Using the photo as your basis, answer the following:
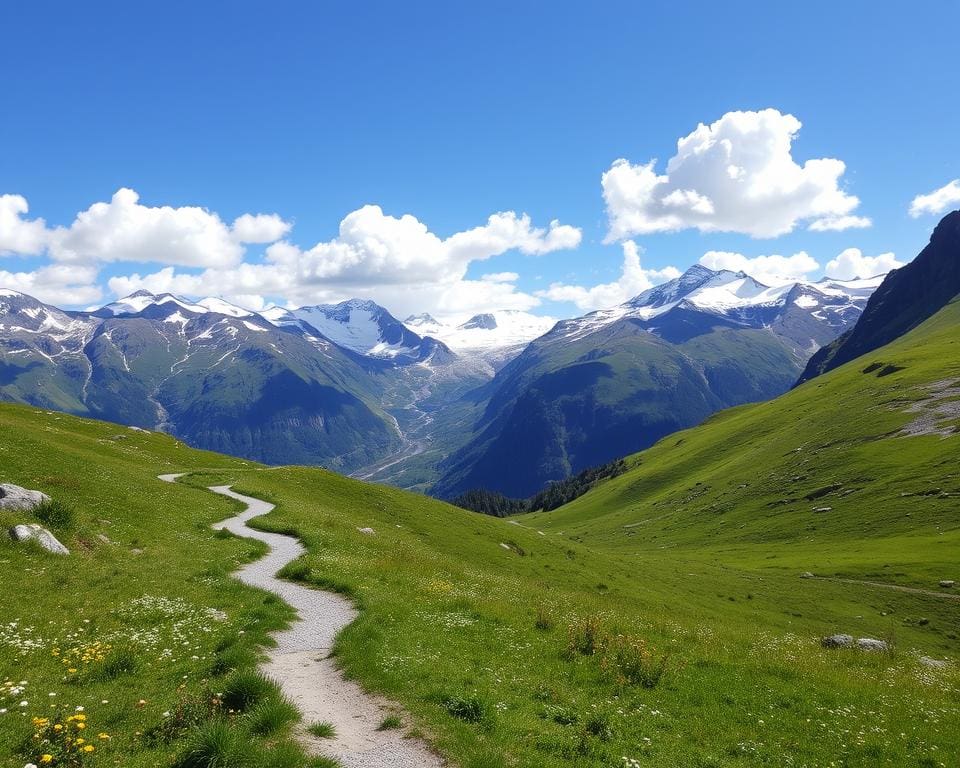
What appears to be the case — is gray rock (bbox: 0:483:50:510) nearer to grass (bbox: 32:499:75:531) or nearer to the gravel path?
grass (bbox: 32:499:75:531)

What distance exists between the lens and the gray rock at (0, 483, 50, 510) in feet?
84.9

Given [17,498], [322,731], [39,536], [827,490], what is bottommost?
[827,490]

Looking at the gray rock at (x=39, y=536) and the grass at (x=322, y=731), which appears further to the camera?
the gray rock at (x=39, y=536)

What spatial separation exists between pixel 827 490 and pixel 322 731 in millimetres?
109275

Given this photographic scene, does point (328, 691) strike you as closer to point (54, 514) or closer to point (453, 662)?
point (453, 662)

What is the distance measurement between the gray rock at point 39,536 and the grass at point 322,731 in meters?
18.2

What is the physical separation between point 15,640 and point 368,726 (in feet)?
36.2

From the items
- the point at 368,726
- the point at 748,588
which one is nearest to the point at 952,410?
the point at 748,588

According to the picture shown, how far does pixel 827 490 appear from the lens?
9844cm

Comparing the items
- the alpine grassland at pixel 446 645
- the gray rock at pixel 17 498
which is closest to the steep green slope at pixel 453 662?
the alpine grassland at pixel 446 645

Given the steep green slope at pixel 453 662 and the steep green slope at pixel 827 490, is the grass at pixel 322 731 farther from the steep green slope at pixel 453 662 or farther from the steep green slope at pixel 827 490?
the steep green slope at pixel 827 490

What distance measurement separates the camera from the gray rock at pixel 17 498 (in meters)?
25.9

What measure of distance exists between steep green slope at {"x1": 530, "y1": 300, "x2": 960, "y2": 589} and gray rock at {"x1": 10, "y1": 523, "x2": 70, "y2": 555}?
254 feet

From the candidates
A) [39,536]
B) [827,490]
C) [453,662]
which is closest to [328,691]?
[453,662]
